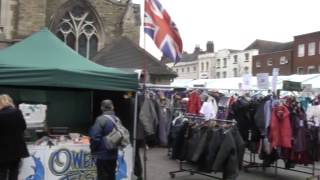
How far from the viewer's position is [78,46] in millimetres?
27328

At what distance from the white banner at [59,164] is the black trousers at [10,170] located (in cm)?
37

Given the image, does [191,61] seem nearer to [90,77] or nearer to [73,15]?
[73,15]

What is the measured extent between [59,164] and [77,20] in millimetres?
19564

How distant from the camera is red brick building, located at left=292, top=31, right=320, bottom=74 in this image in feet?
194

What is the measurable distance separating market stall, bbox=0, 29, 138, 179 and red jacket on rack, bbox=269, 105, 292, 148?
2.76 m

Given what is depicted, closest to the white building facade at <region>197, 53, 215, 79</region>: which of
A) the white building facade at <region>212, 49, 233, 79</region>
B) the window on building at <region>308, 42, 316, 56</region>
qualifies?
the white building facade at <region>212, 49, 233, 79</region>

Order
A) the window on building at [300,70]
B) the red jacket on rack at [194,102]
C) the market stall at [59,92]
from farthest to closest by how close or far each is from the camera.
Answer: the window on building at [300,70]
the red jacket on rack at [194,102]
the market stall at [59,92]

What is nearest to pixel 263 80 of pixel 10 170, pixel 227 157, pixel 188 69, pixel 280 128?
pixel 280 128

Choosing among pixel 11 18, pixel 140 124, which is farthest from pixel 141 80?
pixel 11 18

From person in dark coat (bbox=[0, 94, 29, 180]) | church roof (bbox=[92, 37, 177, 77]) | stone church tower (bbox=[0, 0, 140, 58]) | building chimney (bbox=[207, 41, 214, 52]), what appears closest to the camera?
person in dark coat (bbox=[0, 94, 29, 180])

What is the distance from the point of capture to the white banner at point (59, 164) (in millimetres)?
8156

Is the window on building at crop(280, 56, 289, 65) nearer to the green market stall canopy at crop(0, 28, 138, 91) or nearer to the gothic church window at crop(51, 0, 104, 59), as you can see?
the gothic church window at crop(51, 0, 104, 59)

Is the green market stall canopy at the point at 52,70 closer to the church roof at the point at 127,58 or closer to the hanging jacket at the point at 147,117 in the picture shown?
the hanging jacket at the point at 147,117

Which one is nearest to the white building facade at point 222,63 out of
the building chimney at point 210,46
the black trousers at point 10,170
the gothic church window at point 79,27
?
the building chimney at point 210,46
